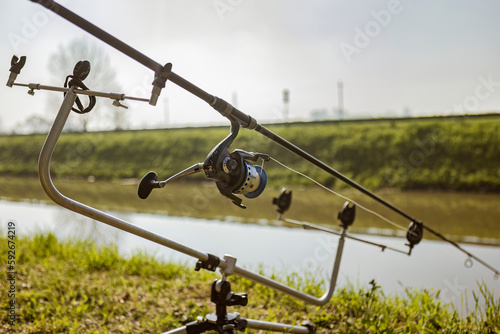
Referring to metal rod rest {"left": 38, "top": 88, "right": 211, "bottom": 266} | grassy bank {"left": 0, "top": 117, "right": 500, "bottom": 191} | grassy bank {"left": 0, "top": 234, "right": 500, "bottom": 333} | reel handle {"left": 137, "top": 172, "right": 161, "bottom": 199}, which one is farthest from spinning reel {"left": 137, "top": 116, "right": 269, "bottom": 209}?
grassy bank {"left": 0, "top": 117, "right": 500, "bottom": 191}

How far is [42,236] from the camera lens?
18.7 feet

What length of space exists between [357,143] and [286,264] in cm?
1051

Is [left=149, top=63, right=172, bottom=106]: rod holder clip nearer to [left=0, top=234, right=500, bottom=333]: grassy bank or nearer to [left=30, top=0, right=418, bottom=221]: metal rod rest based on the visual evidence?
[left=30, top=0, right=418, bottom=221]: metal rod rest

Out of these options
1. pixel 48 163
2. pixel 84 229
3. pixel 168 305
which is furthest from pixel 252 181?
pixel 84 229

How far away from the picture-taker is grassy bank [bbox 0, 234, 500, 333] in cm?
323

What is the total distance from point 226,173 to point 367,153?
1307 cm

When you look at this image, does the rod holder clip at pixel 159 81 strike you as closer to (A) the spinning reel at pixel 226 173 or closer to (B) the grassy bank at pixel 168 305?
(A) the spinning reel at pixel 226 173

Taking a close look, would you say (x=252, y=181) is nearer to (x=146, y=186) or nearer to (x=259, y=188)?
(x=259, y=188)

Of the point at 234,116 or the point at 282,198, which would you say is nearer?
the point at 234,116

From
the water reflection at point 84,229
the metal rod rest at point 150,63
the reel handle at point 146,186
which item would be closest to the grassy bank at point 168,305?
the water reflection at point 84,229

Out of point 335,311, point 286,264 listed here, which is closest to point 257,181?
point 335,311

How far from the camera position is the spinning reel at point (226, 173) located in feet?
6.14

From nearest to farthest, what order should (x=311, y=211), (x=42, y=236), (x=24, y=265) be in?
1. (x=24, y=265)
2. (x=42, y=236)
3. (x=311, y=211)

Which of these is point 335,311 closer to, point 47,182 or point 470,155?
point 47,182
